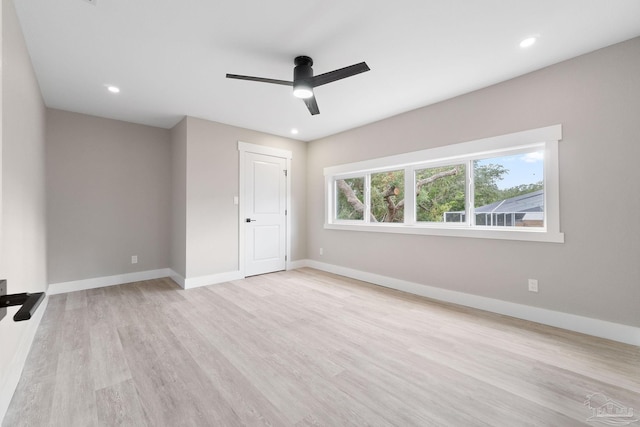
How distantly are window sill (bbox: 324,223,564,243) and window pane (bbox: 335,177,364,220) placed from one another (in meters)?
0.36

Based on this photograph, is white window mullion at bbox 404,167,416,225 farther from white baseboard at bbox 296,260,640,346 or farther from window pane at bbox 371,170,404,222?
white baseboard at bbox 296,260,640,346

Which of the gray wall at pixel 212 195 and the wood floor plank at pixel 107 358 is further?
the gray wall at pixel 212 195

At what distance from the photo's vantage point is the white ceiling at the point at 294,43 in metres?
2.04

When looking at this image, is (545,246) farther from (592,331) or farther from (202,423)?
(202,423)

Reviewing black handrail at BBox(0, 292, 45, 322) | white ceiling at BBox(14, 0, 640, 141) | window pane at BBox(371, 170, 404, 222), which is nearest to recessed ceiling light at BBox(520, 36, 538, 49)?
white ceiling at BBox(14, 0, 640, 141)

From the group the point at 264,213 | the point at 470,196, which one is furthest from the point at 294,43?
the point at 264,213

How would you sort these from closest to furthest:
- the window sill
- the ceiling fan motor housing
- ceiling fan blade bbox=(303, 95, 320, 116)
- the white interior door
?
1. the ceiling fan motor housing
2. ceiling fan blade bbox=(303, 95, 320, 116)
3. the window sill
4. the white interior door

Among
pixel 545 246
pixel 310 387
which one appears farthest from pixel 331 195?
pixel 310 387

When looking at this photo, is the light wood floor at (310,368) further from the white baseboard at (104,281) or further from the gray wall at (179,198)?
the gray wall at (179,198)

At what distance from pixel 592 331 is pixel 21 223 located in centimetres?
487

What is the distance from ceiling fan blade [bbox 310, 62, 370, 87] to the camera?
2164 millimetres

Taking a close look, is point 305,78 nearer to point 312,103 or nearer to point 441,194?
point 312,103

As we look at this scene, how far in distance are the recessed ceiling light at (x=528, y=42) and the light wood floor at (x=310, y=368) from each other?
2.54 m
